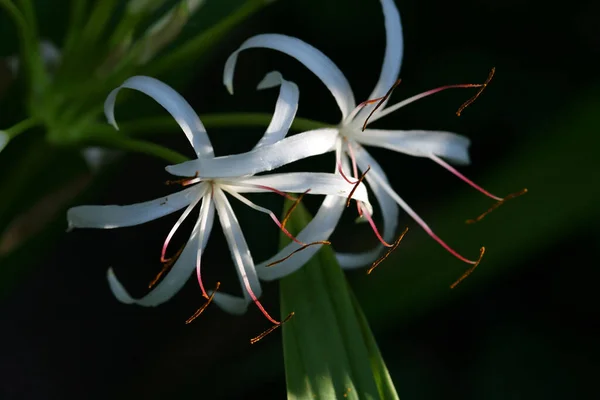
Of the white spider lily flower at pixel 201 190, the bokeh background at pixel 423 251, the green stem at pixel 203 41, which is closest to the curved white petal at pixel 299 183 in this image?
the white spider lily flower at pixel 201 190

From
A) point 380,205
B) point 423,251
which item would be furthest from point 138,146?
point 423,251

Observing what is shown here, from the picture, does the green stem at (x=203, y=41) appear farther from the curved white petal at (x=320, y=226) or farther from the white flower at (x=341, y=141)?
the curved white petal at (x=320, y=226)

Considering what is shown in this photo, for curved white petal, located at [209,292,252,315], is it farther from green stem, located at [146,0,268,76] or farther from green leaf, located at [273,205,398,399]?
green stem, located at [146,0,268,76]

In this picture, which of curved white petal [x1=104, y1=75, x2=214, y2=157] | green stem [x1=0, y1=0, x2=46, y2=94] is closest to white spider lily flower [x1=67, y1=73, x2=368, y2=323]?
curved white petal [x1=104, y1=75, x2=214, y2=157]

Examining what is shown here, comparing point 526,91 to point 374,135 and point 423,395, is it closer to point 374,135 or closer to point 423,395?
point 423,395

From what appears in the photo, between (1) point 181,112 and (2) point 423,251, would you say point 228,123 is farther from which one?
(2) point 423,251

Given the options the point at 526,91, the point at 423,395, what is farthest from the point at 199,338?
the point at 526,91
